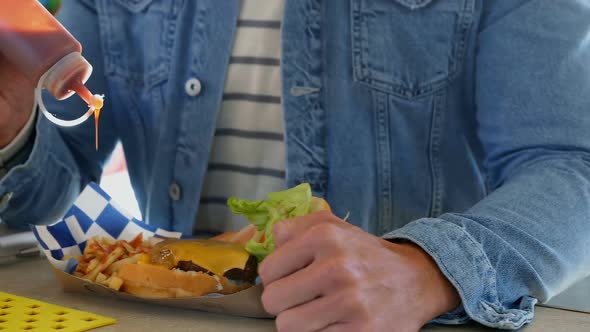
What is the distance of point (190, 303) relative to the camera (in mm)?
1022

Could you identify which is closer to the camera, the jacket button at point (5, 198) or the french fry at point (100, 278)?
the french fry at point (100, 278)

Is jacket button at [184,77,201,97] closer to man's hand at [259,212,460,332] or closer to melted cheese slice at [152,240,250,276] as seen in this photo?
melted cheese slice at [152,240,250,276]

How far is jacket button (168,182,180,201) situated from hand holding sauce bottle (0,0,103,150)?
0.48 m

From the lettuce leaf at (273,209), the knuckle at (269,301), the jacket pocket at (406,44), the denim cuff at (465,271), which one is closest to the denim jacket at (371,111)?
the jacket pocket at (406,44)

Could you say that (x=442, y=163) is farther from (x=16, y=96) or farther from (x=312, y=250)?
(x=16, y=96)

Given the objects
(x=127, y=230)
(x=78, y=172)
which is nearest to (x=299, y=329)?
(x=127, y=230)

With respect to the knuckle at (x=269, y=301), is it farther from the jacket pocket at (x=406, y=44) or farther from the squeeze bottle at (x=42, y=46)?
the jacket pocket at (x=406, y=44)

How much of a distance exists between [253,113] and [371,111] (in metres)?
0.21

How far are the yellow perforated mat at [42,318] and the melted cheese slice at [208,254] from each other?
117 millimetres

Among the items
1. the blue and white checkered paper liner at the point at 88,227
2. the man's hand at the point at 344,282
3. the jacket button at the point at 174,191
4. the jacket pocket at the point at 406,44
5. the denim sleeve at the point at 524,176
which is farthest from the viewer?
the jacket button at the point at 174,191

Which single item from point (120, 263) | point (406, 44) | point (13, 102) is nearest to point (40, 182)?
point (13, 102)

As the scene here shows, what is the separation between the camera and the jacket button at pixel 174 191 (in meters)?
1.55

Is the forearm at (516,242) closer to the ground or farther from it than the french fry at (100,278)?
farther from it

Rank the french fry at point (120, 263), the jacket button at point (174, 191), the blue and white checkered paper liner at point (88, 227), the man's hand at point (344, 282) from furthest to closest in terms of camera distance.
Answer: the jacket button at point (174, 191)
the blue and white checkered paper liner at point (88, 227)
the french fry at point (120, 263)
the man's hand at point (344, 282)
